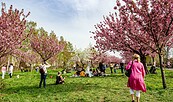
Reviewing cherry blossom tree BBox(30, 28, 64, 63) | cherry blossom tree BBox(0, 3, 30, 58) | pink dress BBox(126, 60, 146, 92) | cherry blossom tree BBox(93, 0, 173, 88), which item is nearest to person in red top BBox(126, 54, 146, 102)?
pink dress BBox(126, 60, 146, 92)

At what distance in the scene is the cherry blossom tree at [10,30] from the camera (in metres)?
16.7

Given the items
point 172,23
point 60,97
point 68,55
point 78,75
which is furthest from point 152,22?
point 68,55

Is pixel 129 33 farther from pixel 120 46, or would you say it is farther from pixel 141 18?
pixel 120 46

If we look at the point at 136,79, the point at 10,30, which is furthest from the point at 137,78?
the point at 10,30

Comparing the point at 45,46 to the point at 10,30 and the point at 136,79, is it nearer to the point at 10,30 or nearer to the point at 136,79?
the point at 10,30

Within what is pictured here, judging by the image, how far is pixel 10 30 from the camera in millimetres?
17219

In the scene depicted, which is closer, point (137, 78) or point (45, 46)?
point (137, 78)

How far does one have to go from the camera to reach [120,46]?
23672mm

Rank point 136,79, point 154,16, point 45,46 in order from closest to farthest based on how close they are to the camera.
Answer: point 136,79, point 154,16, point 45,46

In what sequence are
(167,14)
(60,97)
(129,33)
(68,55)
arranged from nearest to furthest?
(60,97) < (167,14) < (129,33) < (68,55)

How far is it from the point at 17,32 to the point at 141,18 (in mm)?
9525

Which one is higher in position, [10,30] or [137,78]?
[10,30]

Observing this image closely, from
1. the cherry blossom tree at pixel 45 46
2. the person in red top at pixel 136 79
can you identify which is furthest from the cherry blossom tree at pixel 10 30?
the cherry blossom tree at pixel 45 46

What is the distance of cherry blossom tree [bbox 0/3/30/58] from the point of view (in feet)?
54.7
